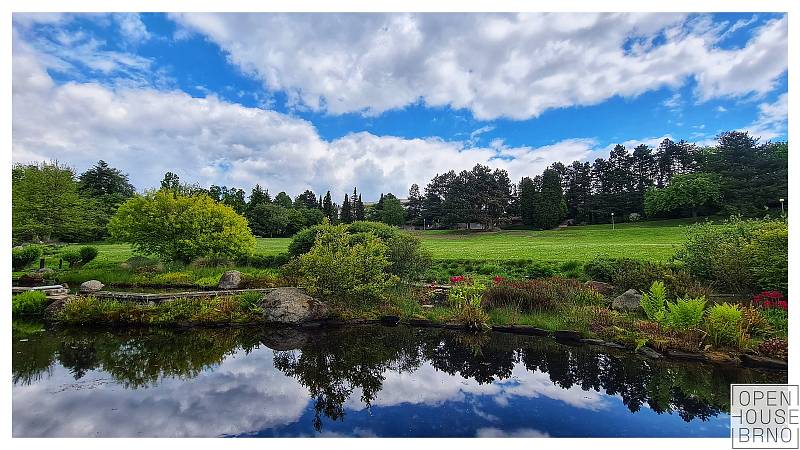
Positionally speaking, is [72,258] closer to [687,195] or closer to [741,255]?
[741,255]

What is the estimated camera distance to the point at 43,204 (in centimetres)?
2484

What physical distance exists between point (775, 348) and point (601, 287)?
581 centimetres

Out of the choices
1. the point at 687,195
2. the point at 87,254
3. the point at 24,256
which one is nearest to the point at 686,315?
the point at 87,254

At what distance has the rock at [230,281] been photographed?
1434cm

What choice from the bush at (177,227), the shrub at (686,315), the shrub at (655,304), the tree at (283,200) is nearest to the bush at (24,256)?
the bush at (177,227)

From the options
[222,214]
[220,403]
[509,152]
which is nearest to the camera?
[220,403]

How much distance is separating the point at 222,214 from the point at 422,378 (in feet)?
47.0

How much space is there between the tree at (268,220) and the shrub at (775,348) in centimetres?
5408

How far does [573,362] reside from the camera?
7793 mm

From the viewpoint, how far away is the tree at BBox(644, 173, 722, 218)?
42219mm

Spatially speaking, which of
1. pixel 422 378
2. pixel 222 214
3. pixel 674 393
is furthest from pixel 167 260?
pixel 674 393

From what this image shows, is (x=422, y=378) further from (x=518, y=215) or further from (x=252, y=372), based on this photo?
(x=518, y=215)

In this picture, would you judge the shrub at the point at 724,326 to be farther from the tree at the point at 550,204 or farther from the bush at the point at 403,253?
the tree at the point at 550,204

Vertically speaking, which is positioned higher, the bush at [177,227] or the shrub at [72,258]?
the bush at [177,227]
